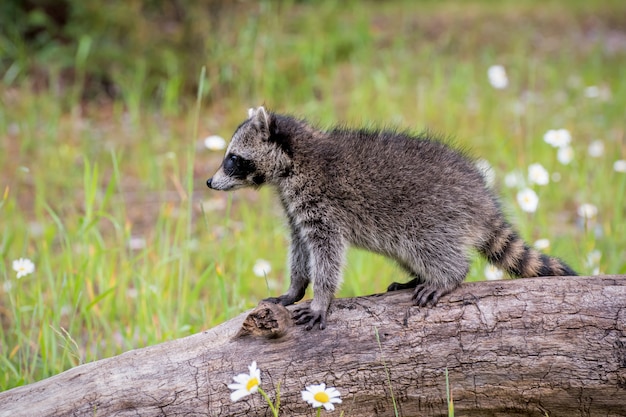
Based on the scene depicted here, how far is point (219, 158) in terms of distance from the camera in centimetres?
848

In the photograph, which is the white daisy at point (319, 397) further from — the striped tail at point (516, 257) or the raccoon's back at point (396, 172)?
the striped tail at point (516, 257)

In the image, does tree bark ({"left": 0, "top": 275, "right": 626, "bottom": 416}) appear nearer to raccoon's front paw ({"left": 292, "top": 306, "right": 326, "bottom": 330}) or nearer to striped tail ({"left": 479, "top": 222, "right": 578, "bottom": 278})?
raccoon's front paw ({"left": 292, "top": 306, "right": 326, "bottom": 330})

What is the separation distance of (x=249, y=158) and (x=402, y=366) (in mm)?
1546

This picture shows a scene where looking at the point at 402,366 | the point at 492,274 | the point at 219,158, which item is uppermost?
the point at 219,158

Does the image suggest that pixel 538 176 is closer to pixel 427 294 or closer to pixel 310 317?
pixel 427 294

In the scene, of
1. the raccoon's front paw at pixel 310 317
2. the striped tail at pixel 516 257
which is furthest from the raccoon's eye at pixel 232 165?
the striped tail at pixel 516 257

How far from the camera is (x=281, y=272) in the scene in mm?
5941

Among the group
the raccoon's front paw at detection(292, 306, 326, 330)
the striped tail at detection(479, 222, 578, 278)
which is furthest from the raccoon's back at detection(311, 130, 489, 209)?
the raccoon's front paw at detection(292, 306, 326, 330)

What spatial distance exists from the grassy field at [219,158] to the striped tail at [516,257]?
55 centimetres

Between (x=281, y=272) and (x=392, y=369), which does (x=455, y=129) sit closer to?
(x=281, y=272)

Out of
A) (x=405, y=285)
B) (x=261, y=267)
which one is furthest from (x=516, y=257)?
(x=261, y=267)

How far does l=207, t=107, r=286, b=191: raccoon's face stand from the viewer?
4191 mm

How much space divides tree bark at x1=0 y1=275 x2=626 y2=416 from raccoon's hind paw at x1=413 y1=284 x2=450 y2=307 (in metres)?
0.12

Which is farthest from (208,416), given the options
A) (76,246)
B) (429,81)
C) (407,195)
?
(429,81)
